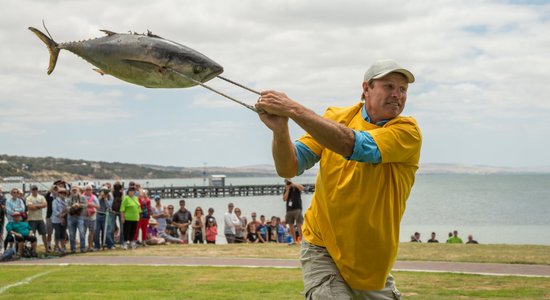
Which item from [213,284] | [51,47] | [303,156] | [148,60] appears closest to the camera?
[148,60]

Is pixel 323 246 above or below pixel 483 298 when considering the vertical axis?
above

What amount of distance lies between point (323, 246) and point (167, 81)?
1.91m

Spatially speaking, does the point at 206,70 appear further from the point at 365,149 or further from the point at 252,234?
the point at 252,234

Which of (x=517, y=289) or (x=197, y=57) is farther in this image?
(x=517, y=289)

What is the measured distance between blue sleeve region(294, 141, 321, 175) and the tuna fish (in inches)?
49.0

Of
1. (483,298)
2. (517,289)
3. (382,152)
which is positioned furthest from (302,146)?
(517,289)

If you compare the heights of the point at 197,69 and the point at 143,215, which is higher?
the point at 197,69

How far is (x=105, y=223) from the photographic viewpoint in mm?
21172

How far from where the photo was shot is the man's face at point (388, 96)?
15.5 ft

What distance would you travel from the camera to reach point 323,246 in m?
5.07

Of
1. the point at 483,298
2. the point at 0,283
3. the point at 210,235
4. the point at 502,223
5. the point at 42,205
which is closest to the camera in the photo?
the point at 483,298

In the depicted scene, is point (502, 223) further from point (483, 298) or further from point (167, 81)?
point (167, 81)

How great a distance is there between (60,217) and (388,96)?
54.4 ft

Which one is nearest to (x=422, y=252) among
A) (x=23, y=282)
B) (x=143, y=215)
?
(x=143, y=215)
